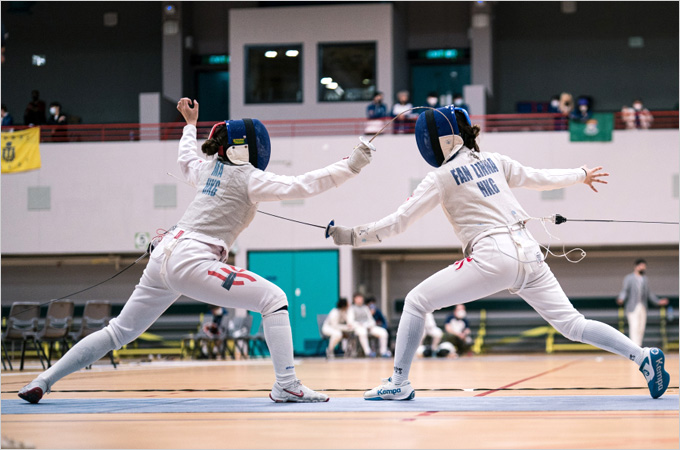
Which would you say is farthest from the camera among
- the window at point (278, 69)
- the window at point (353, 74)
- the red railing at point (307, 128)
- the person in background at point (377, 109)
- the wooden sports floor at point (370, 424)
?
the window at point (278, 69)

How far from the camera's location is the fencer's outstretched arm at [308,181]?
15.0ft

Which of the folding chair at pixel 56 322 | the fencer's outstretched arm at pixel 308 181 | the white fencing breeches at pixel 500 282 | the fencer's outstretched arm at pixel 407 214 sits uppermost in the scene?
the fencer's outstretched arm at pixel 308 181

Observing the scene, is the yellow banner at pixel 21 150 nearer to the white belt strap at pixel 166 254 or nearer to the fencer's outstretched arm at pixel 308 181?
the white belt strap at pixel 166 254

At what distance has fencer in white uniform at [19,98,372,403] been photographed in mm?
4586

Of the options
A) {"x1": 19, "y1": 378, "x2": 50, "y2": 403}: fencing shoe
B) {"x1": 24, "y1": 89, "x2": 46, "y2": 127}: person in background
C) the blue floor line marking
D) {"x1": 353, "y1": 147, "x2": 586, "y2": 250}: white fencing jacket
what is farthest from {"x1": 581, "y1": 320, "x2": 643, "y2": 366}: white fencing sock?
{"x1": 24, "y1": 89, "x2": 46, "y2": 127}: person in background

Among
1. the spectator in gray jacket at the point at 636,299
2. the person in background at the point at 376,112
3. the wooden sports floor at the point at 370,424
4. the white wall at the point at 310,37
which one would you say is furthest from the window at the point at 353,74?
the wooden sports floor at the point at 370,424

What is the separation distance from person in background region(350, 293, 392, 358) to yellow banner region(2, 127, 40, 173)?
6913mm

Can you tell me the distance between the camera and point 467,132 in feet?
15.9

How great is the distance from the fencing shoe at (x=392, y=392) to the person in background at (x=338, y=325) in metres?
9.94

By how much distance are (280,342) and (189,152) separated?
1.40 meters

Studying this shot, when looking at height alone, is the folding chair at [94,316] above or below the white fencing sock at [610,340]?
below

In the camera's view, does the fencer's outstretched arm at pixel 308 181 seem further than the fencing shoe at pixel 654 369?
Yes

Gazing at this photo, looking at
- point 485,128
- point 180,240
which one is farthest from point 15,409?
point 485,128

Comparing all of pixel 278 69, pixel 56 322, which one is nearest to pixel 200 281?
pixel 56 322
